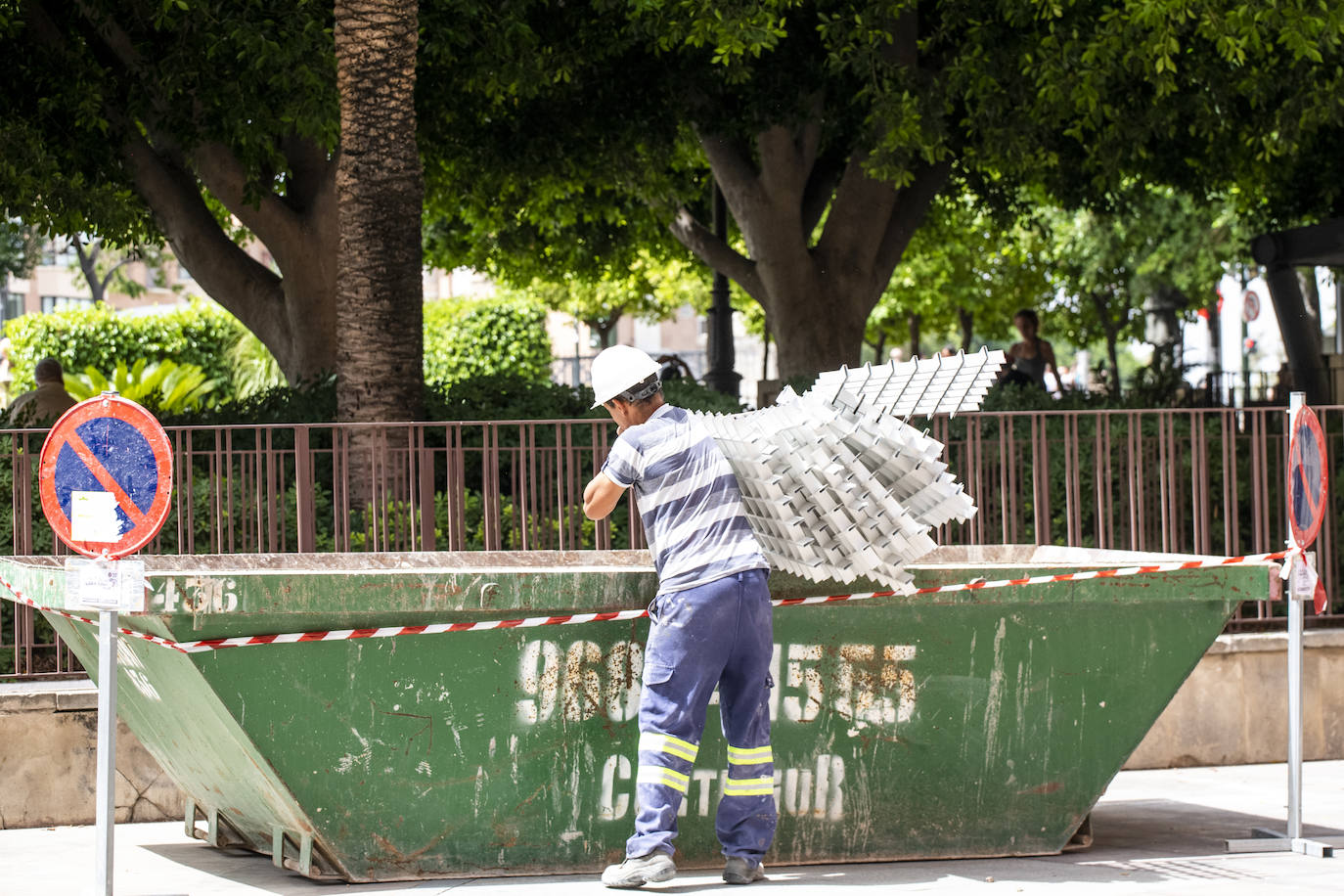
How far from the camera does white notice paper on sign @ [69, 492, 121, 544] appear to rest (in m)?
5.12

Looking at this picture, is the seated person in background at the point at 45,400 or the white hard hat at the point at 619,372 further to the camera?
the seated person in background at the point at 45,400

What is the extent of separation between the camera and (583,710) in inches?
227

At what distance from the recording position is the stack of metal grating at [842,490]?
5543 millimetres

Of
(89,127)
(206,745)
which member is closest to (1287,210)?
(89,127)

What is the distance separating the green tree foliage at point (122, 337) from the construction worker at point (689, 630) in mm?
22304

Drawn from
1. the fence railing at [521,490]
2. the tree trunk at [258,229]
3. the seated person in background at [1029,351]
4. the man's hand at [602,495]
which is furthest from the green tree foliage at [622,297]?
the man's hand at [602,495]

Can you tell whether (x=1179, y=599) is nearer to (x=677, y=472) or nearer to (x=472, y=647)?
(x=677, y=472)

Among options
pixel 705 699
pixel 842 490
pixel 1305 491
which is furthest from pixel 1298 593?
pixel 705 699

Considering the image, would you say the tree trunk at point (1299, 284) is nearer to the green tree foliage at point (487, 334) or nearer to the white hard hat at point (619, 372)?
the white hard hat at point (619, 372)

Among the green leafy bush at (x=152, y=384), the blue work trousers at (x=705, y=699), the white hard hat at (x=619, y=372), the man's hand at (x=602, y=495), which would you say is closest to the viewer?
the blue work trousers at (x=705, y=699)

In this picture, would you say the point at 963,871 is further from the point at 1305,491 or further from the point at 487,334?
the point at 487,334

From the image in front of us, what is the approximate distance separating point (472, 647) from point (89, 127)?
766 cm

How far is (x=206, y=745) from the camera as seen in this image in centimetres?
572

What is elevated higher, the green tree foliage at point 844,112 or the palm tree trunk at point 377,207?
the green tree foliage at point 844,112
